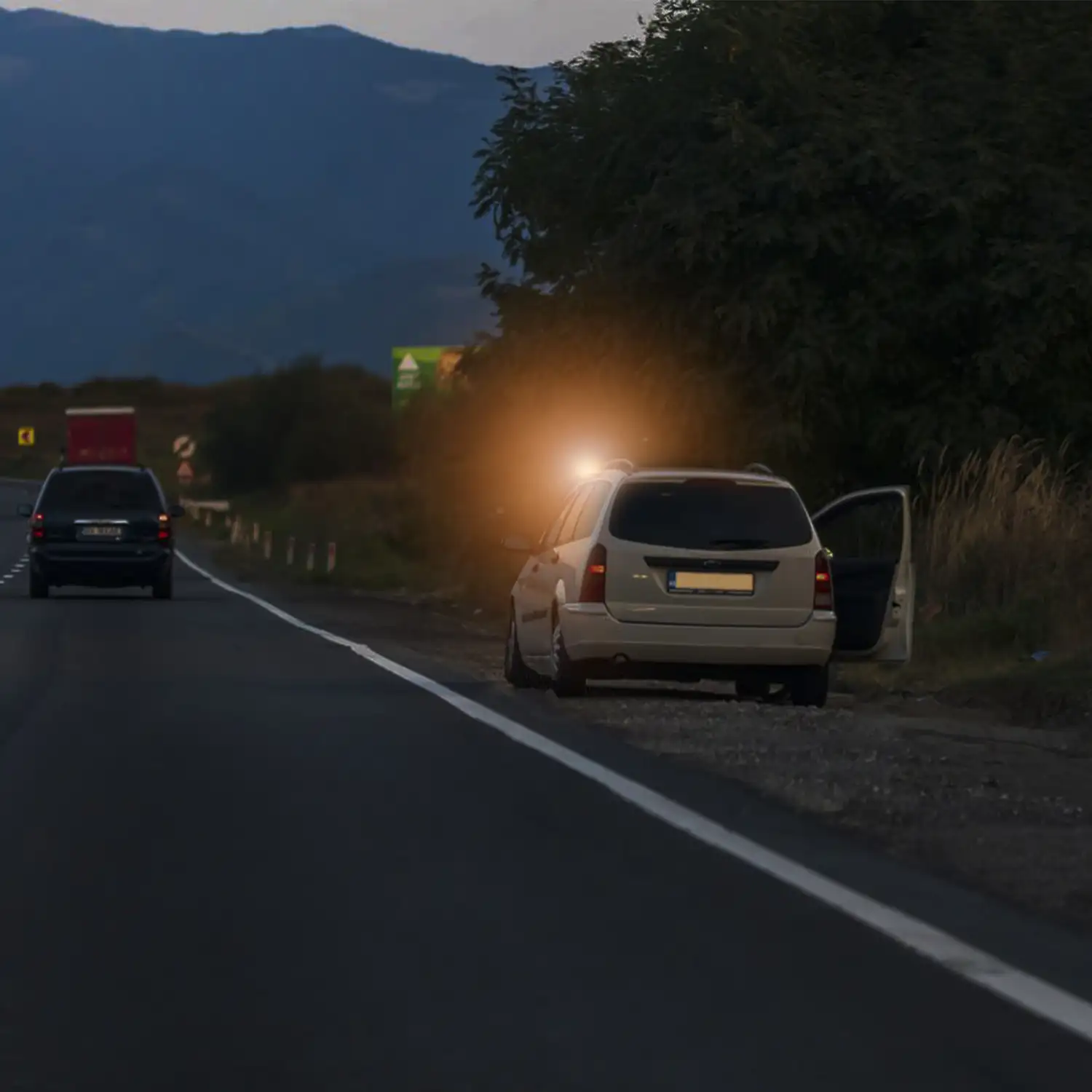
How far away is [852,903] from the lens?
914 cm

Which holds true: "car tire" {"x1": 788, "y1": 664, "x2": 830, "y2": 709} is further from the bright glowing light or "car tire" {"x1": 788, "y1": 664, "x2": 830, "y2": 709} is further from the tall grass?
the bright glowing light

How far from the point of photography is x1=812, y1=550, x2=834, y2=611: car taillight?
17.5 m

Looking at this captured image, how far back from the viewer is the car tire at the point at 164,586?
35.4 meters

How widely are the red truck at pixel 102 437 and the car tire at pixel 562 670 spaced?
193 feet

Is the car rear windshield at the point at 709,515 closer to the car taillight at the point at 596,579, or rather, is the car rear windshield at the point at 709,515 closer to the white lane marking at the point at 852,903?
the car taillight at the point at 596,579

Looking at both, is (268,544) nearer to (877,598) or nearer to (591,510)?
(591,510)

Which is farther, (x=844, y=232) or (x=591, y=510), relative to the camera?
(x=844, y=232)

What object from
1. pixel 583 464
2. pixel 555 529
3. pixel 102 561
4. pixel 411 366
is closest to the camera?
pixel 555 529

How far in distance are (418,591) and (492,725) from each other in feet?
82.9

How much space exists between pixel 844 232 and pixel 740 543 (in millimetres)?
10297

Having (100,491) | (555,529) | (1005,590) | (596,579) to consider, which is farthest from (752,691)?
(100,491)

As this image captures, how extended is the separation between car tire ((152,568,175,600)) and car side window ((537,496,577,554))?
635 inches

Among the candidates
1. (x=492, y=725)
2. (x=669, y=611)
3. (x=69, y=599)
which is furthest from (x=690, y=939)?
(x=69, y=599)

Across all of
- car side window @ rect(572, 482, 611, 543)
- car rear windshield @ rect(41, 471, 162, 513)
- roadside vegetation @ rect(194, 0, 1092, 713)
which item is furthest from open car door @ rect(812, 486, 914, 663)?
car rear windshield @ rect(41, 471, 162, 513)
